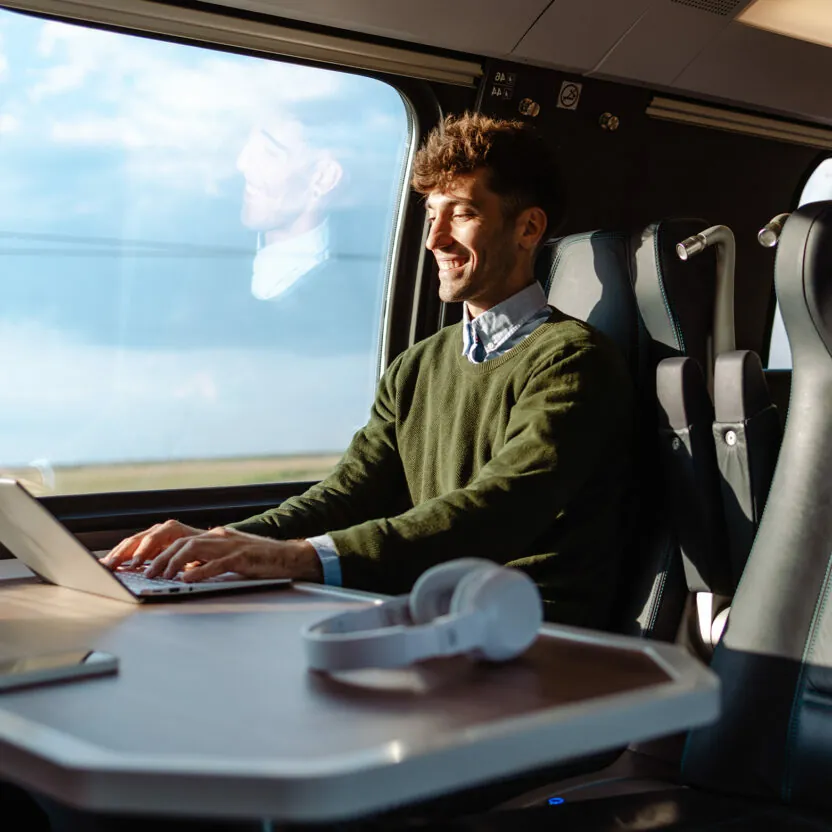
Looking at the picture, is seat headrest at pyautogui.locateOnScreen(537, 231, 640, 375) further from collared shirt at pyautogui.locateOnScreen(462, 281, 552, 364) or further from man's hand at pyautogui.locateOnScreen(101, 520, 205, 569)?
man's hand at pyautogui.locateOnScreen(101, 520, 205, 569)

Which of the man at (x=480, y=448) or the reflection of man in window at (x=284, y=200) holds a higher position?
the reflection of man in window at (x=284, y=200)

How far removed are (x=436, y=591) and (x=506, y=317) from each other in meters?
1.14

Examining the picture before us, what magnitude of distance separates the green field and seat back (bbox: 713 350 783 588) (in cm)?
118

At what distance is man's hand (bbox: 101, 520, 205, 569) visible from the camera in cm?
158

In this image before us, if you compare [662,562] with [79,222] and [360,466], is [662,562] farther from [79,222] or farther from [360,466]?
[79,222]

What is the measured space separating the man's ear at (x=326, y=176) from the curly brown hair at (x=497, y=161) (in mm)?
637

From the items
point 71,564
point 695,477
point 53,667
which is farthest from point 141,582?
point 695,477

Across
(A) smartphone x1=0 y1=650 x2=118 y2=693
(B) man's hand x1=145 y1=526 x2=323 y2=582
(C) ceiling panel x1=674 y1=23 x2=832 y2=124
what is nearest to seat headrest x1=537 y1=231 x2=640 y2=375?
(B) man's hand x1=145 y1=526 x2=323 y2=582

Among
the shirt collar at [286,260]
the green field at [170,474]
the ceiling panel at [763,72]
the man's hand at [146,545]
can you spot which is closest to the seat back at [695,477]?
the man's hand at [146,545]

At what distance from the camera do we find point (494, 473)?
1.77 m

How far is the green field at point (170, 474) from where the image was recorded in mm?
2410

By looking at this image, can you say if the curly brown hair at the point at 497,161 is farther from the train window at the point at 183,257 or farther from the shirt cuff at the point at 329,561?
the shirt cuff at the point at 329,561

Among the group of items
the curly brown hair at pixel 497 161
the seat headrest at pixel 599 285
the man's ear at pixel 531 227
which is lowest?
the seat headrest at pixel 599 285

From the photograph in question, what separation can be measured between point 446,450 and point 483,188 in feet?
1.73
